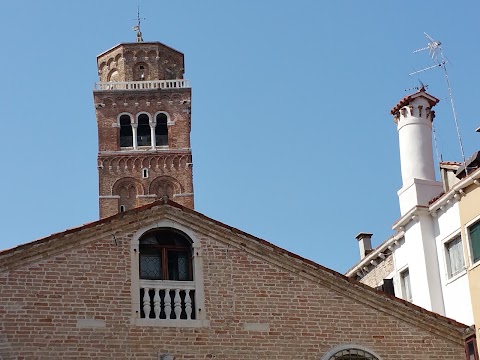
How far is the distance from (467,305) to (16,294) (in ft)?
31.9

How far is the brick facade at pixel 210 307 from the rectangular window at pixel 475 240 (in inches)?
68.2

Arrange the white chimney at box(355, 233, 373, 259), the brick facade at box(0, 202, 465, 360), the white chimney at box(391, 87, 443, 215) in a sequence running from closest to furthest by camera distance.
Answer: the brick facade at box(0, 202, 465, 360)
the white chimney at box(391, 87, 443, 215)
the white chimney at box(355, 233, 373, 259)

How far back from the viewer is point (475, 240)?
2200 centimetres

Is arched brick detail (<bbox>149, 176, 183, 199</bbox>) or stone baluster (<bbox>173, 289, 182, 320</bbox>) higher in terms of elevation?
arched brick detail (<bbox>149, 176, 183, 199</bbox>)

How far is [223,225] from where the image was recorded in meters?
20.5

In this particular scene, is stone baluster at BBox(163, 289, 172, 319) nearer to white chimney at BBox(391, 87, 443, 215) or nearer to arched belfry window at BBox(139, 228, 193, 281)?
arched belfry window at BBox(139, 228, 193, 281)

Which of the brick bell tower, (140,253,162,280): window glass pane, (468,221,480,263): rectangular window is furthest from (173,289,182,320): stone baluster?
the brick bell tower

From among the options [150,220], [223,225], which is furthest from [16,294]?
[223,225]

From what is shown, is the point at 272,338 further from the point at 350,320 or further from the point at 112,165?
the point at 112,165

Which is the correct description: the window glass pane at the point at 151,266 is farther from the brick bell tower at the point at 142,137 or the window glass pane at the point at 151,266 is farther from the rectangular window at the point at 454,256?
the brick bell tower at the point at 142,137

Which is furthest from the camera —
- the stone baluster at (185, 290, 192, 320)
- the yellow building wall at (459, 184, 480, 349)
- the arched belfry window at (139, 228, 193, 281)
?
the yellow building wall at (459, 184, 480, 349)

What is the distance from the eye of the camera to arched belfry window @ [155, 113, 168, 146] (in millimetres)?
63844

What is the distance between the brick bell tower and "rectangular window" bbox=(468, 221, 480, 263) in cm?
3945

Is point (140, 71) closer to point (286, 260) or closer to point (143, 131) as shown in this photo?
point (143, 131)
